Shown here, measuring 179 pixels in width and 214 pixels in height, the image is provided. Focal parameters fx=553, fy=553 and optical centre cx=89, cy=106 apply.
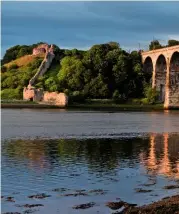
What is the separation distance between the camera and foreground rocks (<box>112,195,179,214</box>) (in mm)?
16922

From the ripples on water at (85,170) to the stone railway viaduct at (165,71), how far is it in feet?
197

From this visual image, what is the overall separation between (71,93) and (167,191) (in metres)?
77.6

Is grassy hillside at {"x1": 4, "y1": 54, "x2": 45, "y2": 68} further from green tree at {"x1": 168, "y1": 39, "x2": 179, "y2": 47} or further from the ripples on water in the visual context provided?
the ripples on water

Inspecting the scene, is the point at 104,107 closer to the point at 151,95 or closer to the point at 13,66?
the point at 151,95

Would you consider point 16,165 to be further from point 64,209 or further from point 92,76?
point 92,76

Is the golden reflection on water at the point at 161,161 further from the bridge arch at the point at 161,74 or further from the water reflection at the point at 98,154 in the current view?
the bridge arch at the point at 161,74

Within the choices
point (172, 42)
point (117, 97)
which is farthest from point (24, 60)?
point (172, 42)

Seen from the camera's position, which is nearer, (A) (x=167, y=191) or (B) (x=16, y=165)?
(A) (x=167, y=191)

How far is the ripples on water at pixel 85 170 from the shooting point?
19.7 metres

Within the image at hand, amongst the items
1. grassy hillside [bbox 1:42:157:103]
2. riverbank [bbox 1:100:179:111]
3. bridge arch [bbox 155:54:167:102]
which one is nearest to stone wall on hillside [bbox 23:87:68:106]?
riverbank [bbox 1:100:179:111]

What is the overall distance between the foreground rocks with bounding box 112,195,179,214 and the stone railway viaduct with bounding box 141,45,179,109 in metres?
79.9

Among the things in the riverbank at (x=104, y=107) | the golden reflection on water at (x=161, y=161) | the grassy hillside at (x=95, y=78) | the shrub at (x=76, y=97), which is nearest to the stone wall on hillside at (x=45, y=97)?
the riverbank at (x=104, y=107)

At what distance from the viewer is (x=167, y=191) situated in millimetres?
20891

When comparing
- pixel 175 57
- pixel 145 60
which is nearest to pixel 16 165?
pixel 175 57
